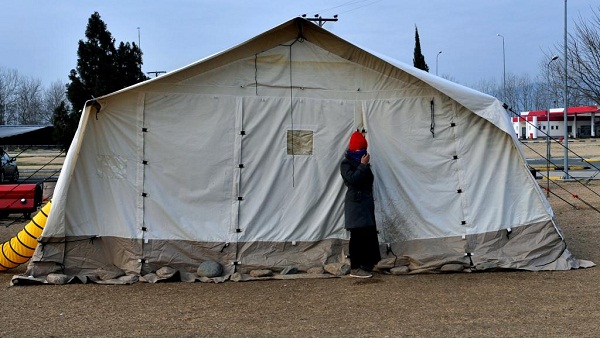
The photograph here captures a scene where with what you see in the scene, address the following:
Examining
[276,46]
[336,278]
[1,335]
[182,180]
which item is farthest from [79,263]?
[276,46]

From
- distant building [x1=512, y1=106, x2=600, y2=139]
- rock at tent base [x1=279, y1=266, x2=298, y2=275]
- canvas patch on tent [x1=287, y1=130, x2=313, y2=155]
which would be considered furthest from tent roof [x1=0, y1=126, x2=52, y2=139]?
distant building [x1=512, y1=106, x2=600, y2=139]

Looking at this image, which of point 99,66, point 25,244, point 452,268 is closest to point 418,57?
point 99,66

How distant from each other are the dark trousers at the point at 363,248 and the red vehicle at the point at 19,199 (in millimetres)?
7722

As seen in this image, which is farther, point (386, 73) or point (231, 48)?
point (386, 73)

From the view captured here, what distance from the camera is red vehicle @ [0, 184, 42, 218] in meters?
12.6

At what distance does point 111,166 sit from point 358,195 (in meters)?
3.11

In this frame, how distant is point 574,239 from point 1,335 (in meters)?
8.17

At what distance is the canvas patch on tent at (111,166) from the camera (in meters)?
7.92

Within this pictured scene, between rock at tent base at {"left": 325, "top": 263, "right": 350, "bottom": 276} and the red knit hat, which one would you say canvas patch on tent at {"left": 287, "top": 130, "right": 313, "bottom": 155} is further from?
rock at tent base at {"left": 325, "top": 263, "right": 350, "bottom": 276}

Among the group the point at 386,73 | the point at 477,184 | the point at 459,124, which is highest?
the point at 386,73

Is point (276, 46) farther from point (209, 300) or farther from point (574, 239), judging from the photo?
point (574, 239)

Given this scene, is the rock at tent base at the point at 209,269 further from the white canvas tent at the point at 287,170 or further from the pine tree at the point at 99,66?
the pine tree at the point at 99,66

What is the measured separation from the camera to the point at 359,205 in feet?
25.0

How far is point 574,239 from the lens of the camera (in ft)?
32.4
